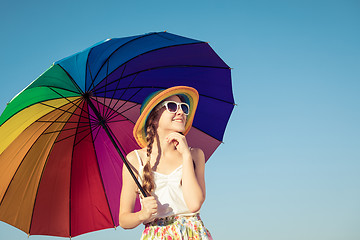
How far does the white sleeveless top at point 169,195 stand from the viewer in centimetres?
389

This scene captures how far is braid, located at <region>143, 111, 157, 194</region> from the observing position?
400 centimetres

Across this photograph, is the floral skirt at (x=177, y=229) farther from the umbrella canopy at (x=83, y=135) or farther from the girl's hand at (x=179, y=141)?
the umbrella canopy at (x=83, y=135)

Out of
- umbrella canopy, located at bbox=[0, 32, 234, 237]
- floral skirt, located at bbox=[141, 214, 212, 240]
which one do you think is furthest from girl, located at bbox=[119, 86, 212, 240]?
umbrella canopy, located at bbox=[0, 32, 234, 237]

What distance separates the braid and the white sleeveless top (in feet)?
0.20

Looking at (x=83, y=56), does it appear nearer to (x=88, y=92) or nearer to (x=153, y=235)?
(x=88, y=92)

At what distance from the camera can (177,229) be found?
3.77 meters

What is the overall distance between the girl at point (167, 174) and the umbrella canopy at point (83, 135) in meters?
0.71

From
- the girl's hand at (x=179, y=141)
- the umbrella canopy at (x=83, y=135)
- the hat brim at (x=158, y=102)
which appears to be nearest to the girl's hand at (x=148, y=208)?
the girl's hand at (x=179, y=141)

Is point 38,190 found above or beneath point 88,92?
beneath

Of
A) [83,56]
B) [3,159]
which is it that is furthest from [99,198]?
[83,56]

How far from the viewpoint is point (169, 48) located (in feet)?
16.5

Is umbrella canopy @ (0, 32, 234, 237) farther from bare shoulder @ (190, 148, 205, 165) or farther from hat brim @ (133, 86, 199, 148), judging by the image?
bare shoulder @ (190, 148, 205, 165)

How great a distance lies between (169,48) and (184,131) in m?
1.13

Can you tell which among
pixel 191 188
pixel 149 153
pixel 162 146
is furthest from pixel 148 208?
pixel 162 146
